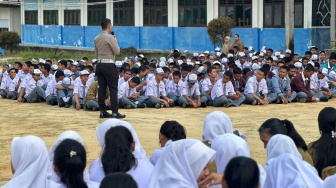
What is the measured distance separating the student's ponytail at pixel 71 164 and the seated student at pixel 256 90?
29.7 feet

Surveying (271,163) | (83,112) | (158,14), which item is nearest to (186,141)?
(271,163)

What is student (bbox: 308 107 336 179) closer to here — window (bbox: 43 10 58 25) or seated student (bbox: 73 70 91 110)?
seated student (bbox: 73 70 91 110)

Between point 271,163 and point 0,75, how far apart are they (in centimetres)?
1258

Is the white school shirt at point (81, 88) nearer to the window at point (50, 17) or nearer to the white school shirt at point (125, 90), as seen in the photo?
the white school shirt at point (125, 90)

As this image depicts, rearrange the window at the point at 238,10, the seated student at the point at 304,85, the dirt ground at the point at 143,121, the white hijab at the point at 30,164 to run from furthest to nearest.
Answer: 1. the window at the point at 238,10
2. the seated student at the point at 304,85
3. the dirt ground at the point at 143,121
4. the white hijab at the point at 30,164

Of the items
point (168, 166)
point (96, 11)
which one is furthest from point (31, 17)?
point (168, 166)

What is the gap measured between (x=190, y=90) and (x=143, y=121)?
7.48 ft

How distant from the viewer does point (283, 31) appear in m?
22.3

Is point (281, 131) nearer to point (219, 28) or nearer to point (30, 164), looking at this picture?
point (30, 164)

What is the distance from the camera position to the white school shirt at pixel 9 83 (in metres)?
14.7

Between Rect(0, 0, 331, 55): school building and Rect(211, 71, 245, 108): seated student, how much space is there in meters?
9.21

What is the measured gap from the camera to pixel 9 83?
48.6 ft

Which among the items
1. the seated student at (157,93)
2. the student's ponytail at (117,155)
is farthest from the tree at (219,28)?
the student's ponytail at (117,155)

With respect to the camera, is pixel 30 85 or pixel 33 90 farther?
pixel 30 85
